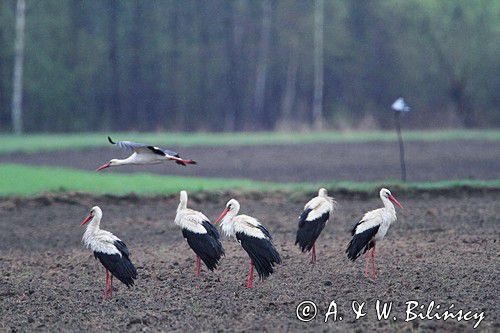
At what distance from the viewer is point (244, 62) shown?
6669 centimetres

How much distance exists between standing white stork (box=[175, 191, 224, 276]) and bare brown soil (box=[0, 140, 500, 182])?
11.5m

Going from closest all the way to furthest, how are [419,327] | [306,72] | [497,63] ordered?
[419,327]
[497,63]
[306,72]

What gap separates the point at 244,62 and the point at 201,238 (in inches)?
2189

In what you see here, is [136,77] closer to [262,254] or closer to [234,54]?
[234,54]

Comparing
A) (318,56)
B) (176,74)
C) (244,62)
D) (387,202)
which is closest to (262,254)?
(387,202)

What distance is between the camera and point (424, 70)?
61500mm

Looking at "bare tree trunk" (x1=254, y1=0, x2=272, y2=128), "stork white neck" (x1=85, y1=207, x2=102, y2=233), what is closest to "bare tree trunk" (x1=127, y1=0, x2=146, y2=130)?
"bare tree trunk" (x1=254, y1=0, x2=272, y2=128)

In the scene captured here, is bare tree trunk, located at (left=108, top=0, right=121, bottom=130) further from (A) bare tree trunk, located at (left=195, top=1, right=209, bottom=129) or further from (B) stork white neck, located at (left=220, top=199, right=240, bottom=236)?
(B) stork white neck, located at (left=220, top=199, right=240, bottom=236)

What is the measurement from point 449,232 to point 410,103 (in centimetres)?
4788

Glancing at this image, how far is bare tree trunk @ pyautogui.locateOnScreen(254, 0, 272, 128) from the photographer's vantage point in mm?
63469

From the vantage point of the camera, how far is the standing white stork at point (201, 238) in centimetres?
1161

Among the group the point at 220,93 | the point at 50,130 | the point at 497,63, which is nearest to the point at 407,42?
the point at 497,63

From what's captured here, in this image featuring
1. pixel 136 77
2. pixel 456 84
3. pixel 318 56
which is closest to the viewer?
pixel 456 84

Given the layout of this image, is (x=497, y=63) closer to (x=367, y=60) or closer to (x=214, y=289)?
(x=367, y=60)
